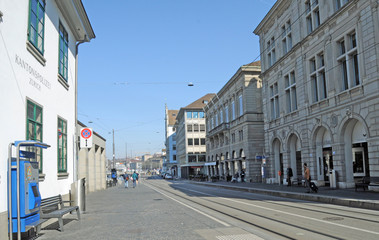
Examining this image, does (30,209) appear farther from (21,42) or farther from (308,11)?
(308,11)

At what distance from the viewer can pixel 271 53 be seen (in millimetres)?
38250

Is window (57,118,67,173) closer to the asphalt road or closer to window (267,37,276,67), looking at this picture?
the asphalt road

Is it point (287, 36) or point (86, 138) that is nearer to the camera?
point (86, 138)

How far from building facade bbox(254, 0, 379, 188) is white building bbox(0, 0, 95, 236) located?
1581 centimetres

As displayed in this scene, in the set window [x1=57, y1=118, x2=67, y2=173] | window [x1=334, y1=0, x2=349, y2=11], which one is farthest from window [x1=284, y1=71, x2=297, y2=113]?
window [x1=57, y1=118, x2=67, y2=173]

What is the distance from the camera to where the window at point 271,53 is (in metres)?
37.8

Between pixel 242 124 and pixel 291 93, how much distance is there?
1559 centimetres

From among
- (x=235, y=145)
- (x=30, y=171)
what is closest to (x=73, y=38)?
(x=30, y=171)

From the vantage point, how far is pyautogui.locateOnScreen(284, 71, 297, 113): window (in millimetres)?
32688

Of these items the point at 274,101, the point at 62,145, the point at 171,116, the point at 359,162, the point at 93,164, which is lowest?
the point at 359,162

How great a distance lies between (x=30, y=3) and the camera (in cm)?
1023

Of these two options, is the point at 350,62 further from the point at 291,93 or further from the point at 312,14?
the point at 291,93

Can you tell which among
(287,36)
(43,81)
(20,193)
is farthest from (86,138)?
(287,36)

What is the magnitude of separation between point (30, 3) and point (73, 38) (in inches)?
263
